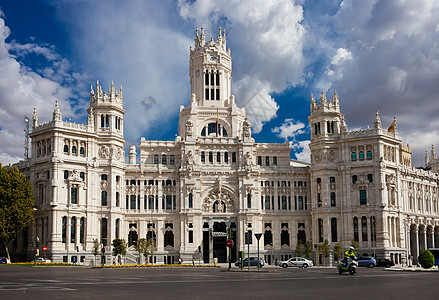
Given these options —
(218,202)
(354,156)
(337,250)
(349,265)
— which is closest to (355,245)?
(337,250)

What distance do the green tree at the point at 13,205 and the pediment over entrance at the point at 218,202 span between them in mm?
32433

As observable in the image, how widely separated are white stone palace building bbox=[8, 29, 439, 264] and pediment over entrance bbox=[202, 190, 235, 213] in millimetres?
196

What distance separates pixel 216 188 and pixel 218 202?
276 cm

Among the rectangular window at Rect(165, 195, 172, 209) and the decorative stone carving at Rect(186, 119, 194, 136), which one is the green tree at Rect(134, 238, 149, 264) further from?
the decorative stone carving at Rect(186, 119, 194, 136)

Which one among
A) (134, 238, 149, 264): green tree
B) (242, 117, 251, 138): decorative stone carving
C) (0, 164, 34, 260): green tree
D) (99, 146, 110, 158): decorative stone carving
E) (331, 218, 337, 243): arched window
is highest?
(242, 117, 251, 138): decorative stone carving

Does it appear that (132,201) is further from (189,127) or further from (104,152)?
(189,127)

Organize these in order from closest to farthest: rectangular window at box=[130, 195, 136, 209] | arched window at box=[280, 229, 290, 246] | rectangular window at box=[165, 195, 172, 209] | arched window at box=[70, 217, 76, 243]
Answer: arched window at box=[70, 217, 76, 243] < rectangular window at box=[130, 195, 136, 209] < rectangular window at box=[165, 195, 172, 209] < arched window at box=[280, 229, 290, 246]

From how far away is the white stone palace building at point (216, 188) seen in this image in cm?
9888

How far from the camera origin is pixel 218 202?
10994 cm

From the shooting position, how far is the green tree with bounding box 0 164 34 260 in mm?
90625

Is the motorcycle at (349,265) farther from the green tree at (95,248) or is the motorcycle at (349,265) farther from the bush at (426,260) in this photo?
the green tree at (95,248)

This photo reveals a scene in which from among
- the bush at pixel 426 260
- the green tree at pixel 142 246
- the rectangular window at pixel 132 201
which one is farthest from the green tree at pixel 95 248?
the bush at pixel 426 260

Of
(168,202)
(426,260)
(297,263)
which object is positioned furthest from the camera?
(168,202)

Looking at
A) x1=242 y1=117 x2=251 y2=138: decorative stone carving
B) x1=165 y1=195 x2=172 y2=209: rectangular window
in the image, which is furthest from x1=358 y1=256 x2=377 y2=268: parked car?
x1=165 y1=195 x2=172 y2=209: rectangular window
